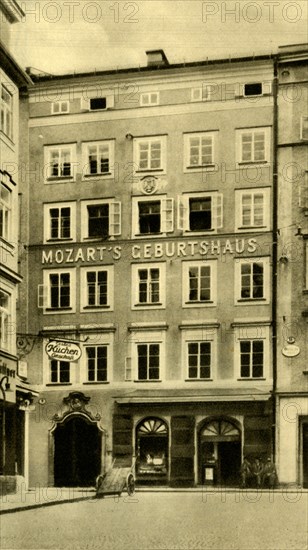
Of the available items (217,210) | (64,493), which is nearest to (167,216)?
(217,210)

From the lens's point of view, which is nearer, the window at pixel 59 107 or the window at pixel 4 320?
the window at pixel 4 320

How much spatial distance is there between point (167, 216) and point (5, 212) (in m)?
1.10

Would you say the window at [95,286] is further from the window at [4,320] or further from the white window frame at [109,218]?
the window at [4,320]

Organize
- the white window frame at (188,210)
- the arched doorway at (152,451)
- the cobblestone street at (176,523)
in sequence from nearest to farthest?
Answer: 1. the cobblestone street at (176,523)
2. the arched doorway at (152,451)
3. the white window frame at (188,210)

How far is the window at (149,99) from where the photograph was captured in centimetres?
491

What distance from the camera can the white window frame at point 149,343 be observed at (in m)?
4.73

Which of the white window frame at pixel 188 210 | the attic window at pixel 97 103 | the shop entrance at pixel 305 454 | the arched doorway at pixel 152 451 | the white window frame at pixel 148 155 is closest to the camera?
the shop entrance at pixel 305 454

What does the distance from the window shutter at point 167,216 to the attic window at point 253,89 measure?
848 millimetres

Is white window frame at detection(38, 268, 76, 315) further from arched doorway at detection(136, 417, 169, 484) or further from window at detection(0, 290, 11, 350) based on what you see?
arched doorway at detection(136, 417, 169, 484)

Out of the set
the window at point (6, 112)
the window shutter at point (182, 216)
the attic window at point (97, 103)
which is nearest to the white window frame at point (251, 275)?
the window shutter at point (182, 216)

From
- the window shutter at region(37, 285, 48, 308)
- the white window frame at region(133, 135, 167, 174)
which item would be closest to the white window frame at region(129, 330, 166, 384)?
the window shutter at region(37, 285, 48, 308)

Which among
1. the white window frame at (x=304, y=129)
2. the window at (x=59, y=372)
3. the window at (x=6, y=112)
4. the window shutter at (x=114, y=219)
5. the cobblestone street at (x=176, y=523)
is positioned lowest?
the cobblestone street at (x=176, y=523)

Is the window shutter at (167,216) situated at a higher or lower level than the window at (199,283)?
higher

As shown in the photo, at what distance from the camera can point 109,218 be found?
4832mm
